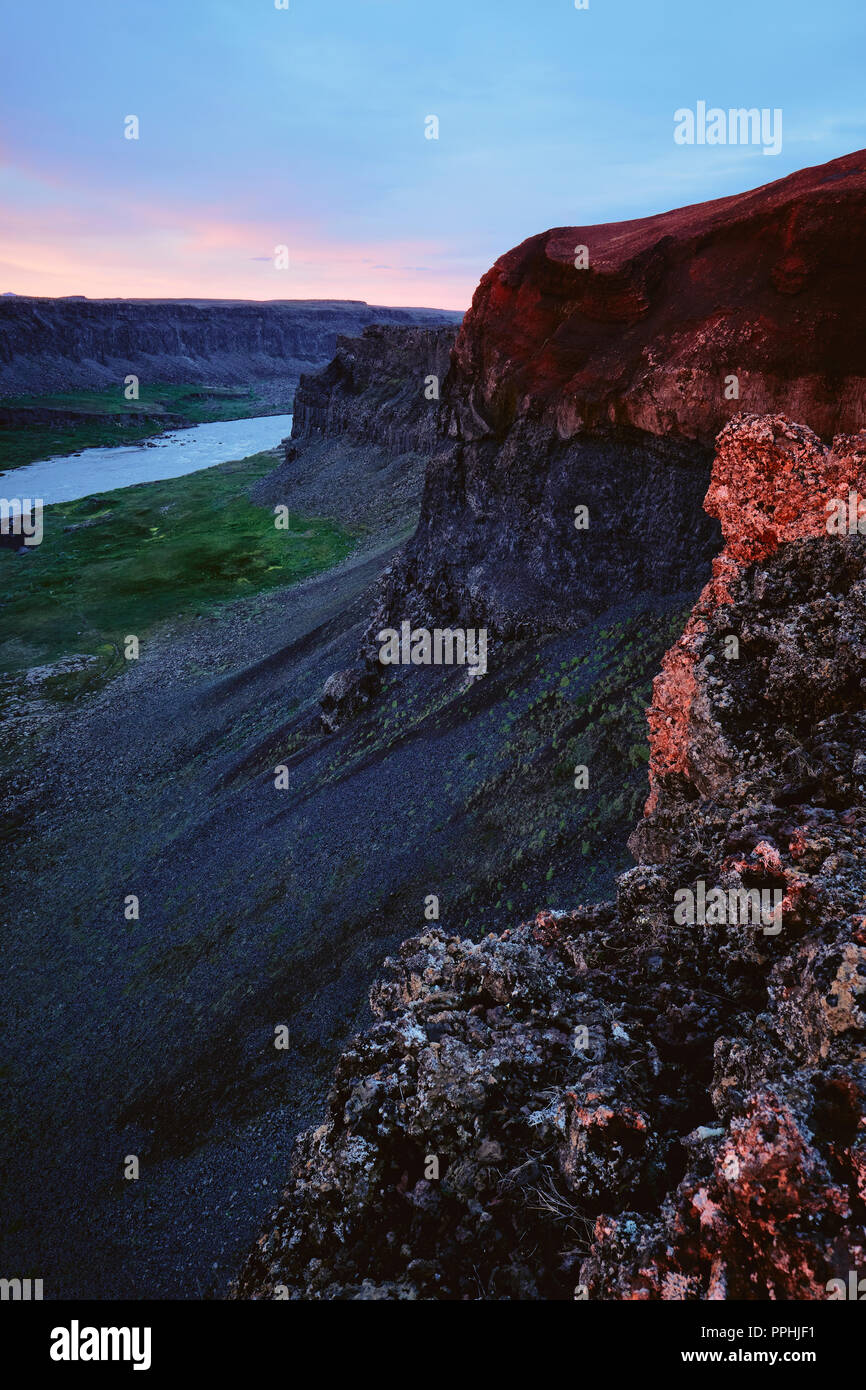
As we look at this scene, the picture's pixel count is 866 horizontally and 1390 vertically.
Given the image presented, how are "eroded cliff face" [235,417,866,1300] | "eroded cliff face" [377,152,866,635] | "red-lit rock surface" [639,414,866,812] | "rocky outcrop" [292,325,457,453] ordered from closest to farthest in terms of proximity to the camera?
"eroded cliff face" [235,417,866,1300], "red-lit rock surface" [639,414,866,812], "eroded cliff face" [377,152,866,635], "rocky outcrop" [292,325,457,453]

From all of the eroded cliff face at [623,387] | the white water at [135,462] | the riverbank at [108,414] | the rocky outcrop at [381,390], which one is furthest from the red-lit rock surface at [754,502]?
the riverbank at [108,414]

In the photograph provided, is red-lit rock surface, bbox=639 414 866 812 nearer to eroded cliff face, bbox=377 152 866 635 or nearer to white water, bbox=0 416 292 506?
eroded cliff face, bbox=377 152 866 635

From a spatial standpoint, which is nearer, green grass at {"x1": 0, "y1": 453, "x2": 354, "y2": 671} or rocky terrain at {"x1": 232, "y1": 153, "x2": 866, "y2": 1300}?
rocky terrain at {"x1": 232, "y1": 153, "x2": 866, "y2": 1300}

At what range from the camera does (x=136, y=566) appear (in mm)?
60062

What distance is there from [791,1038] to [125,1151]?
1399cm

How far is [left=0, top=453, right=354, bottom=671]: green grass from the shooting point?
47344 mm

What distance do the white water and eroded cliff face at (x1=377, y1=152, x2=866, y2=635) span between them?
79.7 metres

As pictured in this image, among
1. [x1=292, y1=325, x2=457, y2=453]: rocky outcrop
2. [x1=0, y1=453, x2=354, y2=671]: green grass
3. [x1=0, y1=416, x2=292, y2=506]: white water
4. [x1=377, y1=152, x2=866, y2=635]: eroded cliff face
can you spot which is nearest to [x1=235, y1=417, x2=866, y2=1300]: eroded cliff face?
[x1=377, y1=152, x2=866, y2=635]: eroded cliff face

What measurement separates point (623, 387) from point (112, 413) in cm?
14729

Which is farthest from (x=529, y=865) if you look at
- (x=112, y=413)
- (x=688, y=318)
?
(x=112, y=413)

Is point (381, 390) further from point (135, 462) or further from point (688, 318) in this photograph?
point (688, 318)

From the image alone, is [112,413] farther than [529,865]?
Yes

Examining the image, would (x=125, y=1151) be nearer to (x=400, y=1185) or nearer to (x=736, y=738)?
(x=400, y=1185)

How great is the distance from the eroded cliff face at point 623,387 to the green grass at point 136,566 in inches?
1023
